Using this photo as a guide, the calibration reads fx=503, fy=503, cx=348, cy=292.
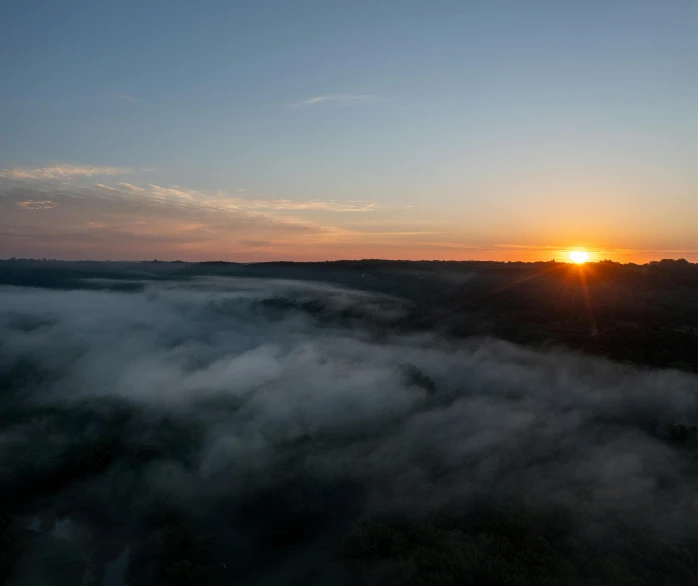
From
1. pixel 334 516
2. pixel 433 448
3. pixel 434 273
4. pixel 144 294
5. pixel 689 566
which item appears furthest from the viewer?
pixel 144 294

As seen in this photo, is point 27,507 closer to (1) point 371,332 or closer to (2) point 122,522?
(2) point 122,522

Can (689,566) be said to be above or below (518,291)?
below

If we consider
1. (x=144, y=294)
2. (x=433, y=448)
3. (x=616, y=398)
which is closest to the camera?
(x=433, y=448)

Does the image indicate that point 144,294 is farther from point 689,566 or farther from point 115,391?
point 689,566

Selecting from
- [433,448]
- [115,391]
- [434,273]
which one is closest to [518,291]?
[434,273]

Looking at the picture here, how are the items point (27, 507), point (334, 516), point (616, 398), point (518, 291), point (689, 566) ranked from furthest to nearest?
1. point (518, 291)
2. point (616, 398)
3. point (27, 507)
4. point (334, 516)
5. point (689, 566)

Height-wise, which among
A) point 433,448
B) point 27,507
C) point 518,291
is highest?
point 518,291

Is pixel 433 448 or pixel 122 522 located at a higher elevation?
pixel 433 448

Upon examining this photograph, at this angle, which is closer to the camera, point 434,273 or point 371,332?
point 371,332

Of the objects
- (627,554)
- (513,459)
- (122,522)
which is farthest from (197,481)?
(627,554)
